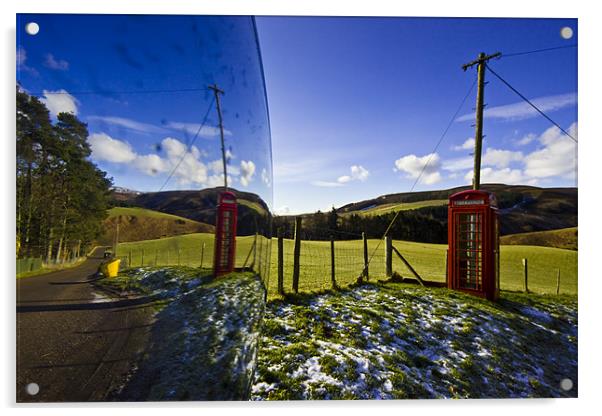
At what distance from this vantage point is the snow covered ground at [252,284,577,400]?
237 cm

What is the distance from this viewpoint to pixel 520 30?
3.13 m

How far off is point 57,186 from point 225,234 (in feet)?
0.91

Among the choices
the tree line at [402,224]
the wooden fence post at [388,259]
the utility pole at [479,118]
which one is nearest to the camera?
the utility pole at [479,118]

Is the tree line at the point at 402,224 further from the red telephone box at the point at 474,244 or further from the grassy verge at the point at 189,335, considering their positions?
the grassy verge at the point at 189,335

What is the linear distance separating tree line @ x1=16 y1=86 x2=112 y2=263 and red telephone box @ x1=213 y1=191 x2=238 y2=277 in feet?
0.39

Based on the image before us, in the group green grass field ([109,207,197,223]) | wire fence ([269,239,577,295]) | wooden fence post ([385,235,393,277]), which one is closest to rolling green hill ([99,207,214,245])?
green grass field ([109,207,197,223])

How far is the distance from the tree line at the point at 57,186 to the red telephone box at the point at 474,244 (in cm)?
519

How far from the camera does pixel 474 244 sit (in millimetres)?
4945

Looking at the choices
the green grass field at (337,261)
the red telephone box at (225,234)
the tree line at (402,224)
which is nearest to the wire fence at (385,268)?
the green grass field at (337,261)

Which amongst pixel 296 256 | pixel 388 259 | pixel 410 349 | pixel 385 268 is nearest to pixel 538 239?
pixel 385 268

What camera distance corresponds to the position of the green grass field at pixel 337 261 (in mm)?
348

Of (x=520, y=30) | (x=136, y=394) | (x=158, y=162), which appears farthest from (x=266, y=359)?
(x=520, y=30)

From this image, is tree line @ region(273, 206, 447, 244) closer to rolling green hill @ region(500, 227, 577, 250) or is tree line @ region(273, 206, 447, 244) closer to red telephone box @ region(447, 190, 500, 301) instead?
rolling green hill @ region(500, 227, 577, 250)
